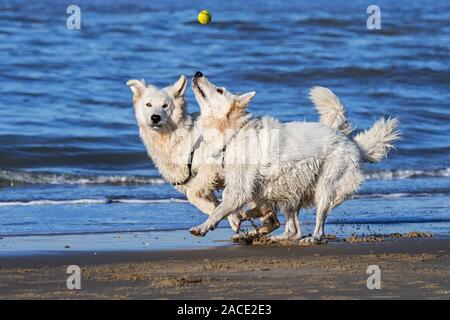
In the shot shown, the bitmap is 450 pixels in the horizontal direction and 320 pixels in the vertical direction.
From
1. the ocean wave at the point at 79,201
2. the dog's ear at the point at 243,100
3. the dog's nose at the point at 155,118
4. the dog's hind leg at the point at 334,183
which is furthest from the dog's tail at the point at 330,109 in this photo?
the ocean wave at the point at 79,201

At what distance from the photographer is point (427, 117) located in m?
18.5

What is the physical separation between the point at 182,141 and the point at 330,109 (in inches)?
56.1

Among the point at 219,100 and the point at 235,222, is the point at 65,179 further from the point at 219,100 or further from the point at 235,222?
the point at 219,100

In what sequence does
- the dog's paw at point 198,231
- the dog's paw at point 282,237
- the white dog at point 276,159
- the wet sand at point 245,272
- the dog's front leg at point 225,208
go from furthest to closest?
the dog's paw at point 282,237 → the white dog at point 276,159 → the dog's front leg at point 225,208 → the dog's paw at point 198,231 → the wet sand at point 245,272

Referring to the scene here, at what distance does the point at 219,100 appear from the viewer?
938 centimetres

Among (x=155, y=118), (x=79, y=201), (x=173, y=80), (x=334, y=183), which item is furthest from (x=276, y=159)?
(x=173, y=80)

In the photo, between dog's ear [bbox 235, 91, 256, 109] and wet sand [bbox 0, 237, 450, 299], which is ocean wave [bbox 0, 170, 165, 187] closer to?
dog's ear [bbox 235, 91, 256, 109]

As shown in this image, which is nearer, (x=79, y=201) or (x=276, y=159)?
(x=276, y=159)

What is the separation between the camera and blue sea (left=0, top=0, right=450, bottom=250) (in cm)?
1148

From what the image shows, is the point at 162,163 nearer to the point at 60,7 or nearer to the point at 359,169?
the point at 359,169

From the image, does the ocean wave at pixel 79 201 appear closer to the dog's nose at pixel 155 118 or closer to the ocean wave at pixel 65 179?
the ocean wave at pixel 65 179

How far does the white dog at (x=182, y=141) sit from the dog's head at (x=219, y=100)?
1.39 feet

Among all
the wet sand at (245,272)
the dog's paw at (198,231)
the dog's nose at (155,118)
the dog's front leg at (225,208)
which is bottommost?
the wet sand at (245,272)

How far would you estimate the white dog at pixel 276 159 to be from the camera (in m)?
9.17
